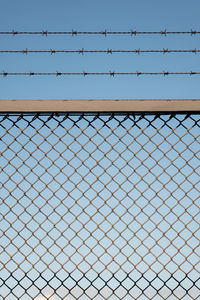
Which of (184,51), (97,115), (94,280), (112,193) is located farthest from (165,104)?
(184,51)

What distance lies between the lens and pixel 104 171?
112 inches

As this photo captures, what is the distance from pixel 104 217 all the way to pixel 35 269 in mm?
508

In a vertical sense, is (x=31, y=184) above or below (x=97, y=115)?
below

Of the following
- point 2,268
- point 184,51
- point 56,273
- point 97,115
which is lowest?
point 2,268

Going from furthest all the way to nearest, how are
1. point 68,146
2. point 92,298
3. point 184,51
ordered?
1. point 184,51
2. point 68,146
3. point 92,298

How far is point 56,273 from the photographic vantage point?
9.12ft

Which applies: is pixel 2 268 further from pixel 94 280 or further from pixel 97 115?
pixel 97 115

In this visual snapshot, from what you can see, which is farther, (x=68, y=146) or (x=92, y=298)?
(x=68, y=146)

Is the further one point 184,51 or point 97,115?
point 184,51

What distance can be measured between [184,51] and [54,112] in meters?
2.65

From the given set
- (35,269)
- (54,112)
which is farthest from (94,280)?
(54,112)

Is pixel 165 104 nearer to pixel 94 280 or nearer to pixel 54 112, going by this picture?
pixel 54 112

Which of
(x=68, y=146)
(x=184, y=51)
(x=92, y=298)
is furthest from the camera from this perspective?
(x=184, y=51)

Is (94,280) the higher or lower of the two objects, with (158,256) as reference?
lower
